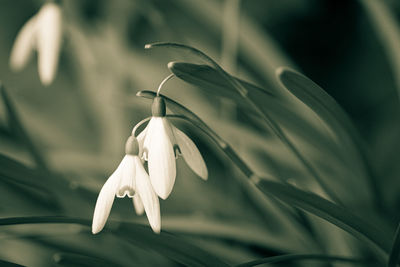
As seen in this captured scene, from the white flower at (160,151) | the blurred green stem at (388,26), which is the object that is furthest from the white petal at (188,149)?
the blurred green stem at (388,26)

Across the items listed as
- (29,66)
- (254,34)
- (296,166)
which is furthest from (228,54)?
(29,66)

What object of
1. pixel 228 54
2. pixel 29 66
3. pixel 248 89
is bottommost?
pixel 248 89

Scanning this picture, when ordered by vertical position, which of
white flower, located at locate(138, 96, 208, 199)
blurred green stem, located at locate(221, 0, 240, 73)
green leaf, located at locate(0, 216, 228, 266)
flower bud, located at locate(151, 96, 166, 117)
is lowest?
green leaf, located at locate(0, 216, 228, 266)

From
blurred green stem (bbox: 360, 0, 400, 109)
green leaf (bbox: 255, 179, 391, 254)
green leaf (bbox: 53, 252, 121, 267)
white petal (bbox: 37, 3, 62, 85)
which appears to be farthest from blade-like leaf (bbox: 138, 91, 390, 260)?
white petal (bbox: 37, 3, 62, 85)

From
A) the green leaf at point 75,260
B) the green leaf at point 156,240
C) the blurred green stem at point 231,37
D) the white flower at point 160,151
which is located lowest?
the green leaf at point 75,260

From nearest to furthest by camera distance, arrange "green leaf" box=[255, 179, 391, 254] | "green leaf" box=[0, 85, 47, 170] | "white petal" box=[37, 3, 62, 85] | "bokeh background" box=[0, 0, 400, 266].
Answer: "green leaf" box=[255, 179, 391, 254] < "green leaf" box=[0, 85, 47, 170] < "bokeh background" box=[0, 0, 400, 266] < "white petal" box=[37, 3, 62, 85]

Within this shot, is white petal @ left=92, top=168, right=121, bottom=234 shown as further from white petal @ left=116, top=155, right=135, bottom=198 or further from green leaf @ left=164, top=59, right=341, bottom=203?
green leaf @ left=164, top=59, right=341, bottom=203

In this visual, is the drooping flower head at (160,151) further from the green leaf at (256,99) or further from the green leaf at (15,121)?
the green leaf at (15,121)

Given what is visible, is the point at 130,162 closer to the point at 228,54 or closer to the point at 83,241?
the point at 83,241
